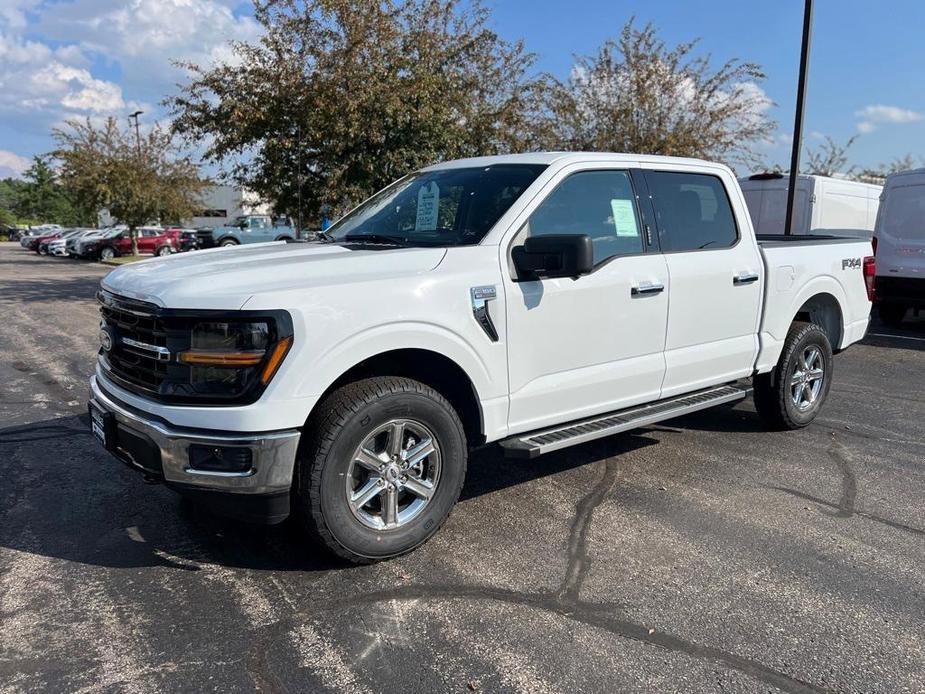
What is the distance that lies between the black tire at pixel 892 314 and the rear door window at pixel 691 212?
7.97m

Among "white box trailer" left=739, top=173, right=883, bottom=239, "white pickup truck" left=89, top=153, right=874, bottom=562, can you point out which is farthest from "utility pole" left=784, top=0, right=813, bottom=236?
"white pickup truck" left=89, top=153, right=874, bottom=562


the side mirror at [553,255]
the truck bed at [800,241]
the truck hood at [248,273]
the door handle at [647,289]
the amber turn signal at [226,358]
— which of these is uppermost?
the truck bed at [800,241]

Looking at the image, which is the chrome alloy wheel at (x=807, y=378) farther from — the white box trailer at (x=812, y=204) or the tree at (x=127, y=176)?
the tree at (x=127, y=176)

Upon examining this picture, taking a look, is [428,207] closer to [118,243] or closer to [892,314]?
[892,314]

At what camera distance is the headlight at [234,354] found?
3.05 metres

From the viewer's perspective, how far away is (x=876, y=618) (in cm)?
309

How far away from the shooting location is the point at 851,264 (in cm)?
609

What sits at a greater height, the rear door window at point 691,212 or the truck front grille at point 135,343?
the rear door window at point 691,212

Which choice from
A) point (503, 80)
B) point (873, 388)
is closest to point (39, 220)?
point (503, 80)

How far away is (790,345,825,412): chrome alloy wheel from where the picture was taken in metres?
5.75

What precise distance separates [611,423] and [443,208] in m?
1.60

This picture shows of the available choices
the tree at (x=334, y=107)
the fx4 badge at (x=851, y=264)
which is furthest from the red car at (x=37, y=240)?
the fx4 badge at (x=851, y=264)

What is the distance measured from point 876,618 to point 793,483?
1.66 meters

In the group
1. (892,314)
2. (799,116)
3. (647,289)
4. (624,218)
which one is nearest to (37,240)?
(799,116)
